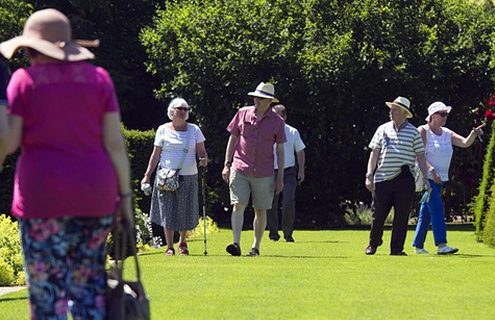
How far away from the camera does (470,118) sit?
94.6 ft

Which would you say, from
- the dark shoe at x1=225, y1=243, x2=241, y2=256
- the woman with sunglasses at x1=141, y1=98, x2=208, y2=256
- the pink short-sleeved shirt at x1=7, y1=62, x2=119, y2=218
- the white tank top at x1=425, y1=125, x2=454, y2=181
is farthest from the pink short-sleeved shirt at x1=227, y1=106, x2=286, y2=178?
the pink short-sleeved shirt at x1=7, y1=62, x2=119, y2=218

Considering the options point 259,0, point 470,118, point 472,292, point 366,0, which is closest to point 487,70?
point 470,118

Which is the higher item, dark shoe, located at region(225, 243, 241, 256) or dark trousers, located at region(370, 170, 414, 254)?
dark trousers, located at region(370, 170, 414, 254)

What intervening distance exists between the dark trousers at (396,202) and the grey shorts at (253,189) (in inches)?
59.3

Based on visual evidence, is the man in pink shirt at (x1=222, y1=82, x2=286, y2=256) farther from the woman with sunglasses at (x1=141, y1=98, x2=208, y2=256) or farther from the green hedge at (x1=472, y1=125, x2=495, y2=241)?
the green hedge at (x1=472, y1=125, x2=495, y2=241)

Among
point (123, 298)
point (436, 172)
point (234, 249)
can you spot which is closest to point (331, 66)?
point (436, 172)

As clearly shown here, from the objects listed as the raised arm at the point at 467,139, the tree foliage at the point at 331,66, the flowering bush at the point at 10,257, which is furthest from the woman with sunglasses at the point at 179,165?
the tree foliage at the point at 331,66

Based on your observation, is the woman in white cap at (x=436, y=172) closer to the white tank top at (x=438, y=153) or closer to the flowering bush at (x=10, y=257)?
the white tank top at (x=438, y=153)

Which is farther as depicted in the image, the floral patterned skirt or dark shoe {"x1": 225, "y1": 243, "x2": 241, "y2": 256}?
dark shoe {"x1": 225, "y1": 243, "x2": 241, "y2": 256}

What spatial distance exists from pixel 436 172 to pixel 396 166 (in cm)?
77

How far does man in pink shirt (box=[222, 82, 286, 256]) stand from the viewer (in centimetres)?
1595

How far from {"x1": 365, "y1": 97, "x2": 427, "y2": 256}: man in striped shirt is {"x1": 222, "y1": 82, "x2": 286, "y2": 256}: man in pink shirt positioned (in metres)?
1.33

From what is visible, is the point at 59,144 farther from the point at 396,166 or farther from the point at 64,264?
the point at 396,166

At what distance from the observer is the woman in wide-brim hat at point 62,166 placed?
6.68 meters
